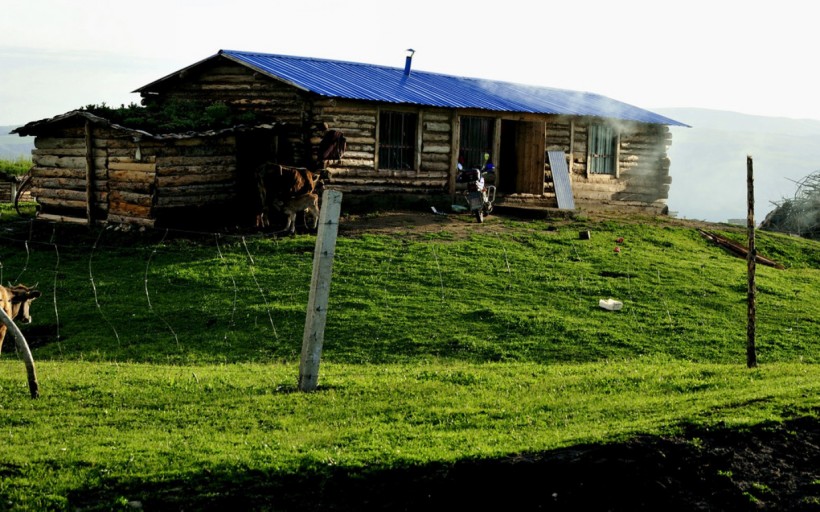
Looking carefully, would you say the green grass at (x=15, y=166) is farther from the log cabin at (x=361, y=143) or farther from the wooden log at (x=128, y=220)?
the wooden log at (x=128, y=220)

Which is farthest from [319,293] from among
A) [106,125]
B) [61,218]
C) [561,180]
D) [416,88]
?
[561,180]

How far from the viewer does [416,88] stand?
34.0m

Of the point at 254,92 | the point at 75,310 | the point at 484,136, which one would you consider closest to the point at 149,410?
the point at 75,310

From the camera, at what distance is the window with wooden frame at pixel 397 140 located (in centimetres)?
3131

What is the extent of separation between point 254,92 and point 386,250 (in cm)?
864

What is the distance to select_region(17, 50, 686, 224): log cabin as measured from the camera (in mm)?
26797

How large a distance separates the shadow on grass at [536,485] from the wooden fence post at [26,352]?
9.74 ft

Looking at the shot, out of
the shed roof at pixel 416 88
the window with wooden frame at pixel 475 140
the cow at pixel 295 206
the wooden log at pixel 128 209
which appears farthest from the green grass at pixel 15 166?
the window with wooden frame at pixel 475 140

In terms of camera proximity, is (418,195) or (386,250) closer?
(386,250)

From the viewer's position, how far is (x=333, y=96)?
28516mm

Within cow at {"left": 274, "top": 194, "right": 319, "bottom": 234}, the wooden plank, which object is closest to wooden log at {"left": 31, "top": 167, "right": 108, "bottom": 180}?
cow at {"left": 274, "top": 194, "right": 319, "bottom": 234}

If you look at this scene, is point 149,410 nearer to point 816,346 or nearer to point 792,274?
point 816,346

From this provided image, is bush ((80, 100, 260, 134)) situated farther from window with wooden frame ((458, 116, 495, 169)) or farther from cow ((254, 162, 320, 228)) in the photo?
window with wooden frame ((458, 116, 495, 169))

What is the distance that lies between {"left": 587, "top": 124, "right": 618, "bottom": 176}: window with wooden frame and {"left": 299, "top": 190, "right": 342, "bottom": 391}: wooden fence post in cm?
2573
